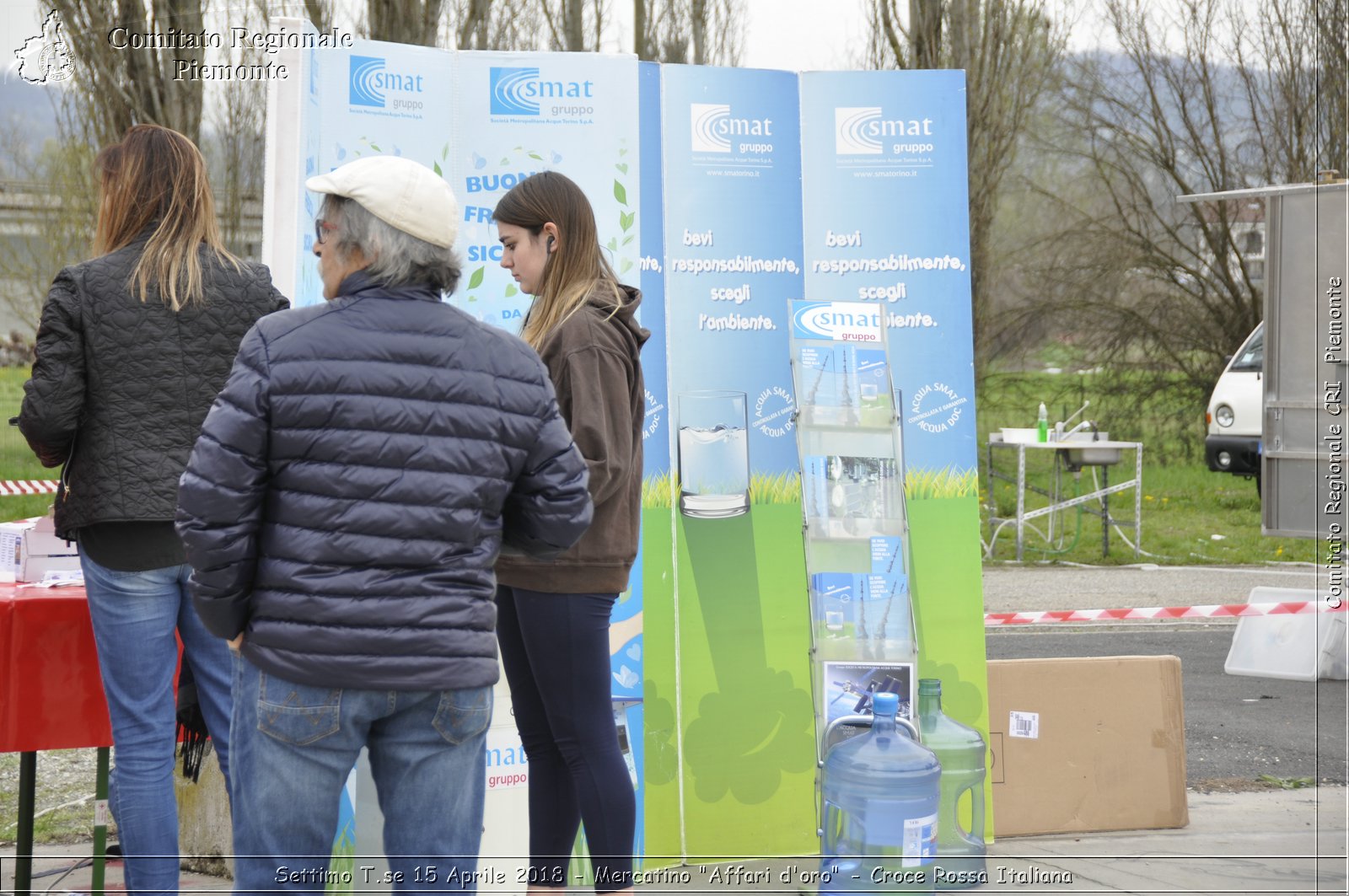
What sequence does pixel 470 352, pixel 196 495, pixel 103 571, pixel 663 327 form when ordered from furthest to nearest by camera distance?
pixel 663 327, pixel 103 571, pixel 470 352, pixel 196 495

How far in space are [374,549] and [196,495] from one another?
270 mm

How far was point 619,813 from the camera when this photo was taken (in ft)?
9.20

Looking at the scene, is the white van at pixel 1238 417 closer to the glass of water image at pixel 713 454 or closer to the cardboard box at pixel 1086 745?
the cardboard box at pixel 1086 745

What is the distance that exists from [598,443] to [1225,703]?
4758 millimetres

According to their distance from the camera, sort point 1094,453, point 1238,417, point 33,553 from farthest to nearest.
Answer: point 1238,417
point 1094,453
point 33,553

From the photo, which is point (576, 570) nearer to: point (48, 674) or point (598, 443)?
point (598, 443)

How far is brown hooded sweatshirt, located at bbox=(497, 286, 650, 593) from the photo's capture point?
275 centimetres

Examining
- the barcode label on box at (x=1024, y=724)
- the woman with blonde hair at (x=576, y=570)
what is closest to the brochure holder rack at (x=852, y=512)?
the barcode label on box at (x=1024, y=724)

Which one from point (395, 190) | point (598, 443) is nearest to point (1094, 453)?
point (598, 443)

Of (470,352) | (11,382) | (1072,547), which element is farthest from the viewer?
(1072,547)

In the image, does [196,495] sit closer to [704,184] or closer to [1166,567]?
[704,184]

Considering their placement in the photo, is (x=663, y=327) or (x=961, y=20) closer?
(x=663, y=327)

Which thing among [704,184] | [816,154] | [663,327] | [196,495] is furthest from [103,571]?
[816,154]

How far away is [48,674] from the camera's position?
3078mm
